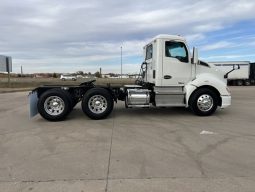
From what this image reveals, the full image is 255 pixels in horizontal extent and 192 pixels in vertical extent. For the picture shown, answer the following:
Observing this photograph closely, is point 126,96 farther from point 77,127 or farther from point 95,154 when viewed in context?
point 95,154

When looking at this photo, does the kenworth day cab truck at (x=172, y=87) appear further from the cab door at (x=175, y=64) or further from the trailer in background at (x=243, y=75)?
the trailer in background at (x=243, y=75)

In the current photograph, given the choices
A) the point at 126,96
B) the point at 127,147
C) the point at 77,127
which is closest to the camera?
the point at 127,147

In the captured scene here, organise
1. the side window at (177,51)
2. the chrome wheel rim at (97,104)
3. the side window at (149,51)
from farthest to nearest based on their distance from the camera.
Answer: the side window at (149,51), the side window at (177,51), the chrome wheel rim at (97,104)

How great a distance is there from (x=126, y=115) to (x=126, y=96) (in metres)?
0.81

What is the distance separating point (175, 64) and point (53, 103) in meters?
4.41

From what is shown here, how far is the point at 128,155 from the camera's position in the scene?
6242 mm

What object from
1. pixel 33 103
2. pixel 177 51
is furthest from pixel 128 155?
pixel 177 51

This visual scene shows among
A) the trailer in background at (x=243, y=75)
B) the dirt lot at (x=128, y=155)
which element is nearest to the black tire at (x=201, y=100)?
the dirt lot at (x=128, y=155)

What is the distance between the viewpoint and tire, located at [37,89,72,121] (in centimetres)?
1039

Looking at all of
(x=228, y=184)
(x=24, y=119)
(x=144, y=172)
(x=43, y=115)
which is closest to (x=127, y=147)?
(x=144, y=172)

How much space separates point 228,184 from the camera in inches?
184

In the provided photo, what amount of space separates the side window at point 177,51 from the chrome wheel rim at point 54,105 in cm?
404

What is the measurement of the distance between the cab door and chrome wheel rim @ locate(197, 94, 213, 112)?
0.81m

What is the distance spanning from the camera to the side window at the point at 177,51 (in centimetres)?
1148
